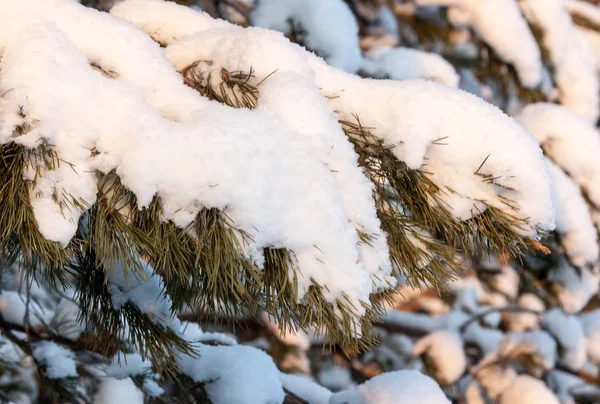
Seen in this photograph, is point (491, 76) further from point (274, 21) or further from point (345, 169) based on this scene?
point (345, 169)

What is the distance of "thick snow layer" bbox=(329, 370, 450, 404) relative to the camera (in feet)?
4.45

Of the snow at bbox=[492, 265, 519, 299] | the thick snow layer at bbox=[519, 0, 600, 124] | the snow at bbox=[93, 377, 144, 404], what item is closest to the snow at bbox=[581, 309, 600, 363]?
the snow at bbox=[492, 265, 519, 299]

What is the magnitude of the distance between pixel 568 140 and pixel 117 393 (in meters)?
2.11

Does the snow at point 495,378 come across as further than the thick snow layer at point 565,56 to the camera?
Yes

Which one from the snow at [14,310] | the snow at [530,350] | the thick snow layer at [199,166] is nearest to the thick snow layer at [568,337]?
the snow at [530,350]

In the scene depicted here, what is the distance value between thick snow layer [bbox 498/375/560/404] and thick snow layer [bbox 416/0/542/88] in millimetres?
1485

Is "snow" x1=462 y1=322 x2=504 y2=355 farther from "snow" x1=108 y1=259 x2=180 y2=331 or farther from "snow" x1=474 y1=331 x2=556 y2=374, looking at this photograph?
"snow" x1=108 y1=259 x2=180 y2=331

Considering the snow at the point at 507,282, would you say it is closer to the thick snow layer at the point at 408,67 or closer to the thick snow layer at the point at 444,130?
the thick snow layer at the point at 408,67

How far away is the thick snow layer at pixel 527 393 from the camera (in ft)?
9.71

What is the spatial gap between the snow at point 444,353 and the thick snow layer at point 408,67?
1399mm

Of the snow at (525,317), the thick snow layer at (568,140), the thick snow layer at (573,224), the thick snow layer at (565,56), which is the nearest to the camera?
the thick snow layer at (573,224)

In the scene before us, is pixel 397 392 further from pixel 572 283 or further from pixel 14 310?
pixel 572 283

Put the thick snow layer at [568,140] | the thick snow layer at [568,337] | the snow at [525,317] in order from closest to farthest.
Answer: the thick snow layer at [568,140]
the thick snow layer at [568,337]
the snow at [525,317]

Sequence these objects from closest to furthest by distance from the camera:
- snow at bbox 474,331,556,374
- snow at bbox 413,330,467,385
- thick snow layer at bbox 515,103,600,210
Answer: thick snow layer at bbox 515,103,600,210 → snow at bbox 413,330,467,385 → snow at bbox 474,331,556,374
